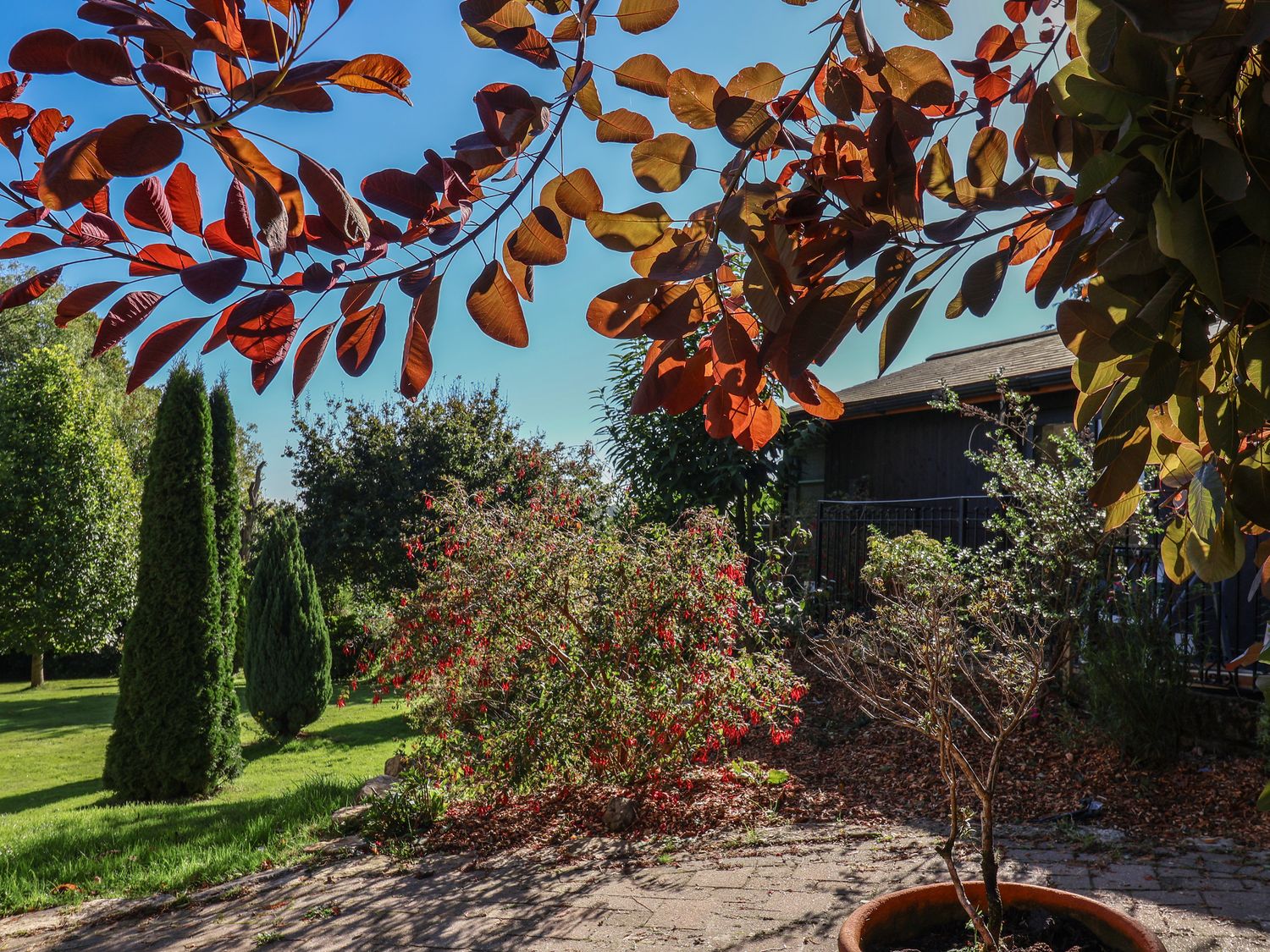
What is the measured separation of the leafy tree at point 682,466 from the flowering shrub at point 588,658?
11.9ft

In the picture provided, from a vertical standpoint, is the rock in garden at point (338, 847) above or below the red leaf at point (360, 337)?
below

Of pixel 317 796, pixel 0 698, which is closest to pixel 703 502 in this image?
pixel 317 796

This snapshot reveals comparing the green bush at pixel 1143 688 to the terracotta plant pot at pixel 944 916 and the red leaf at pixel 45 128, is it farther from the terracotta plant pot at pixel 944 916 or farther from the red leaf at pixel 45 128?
the red leaf at pixel 45 128

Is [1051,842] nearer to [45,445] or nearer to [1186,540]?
[1186,540]

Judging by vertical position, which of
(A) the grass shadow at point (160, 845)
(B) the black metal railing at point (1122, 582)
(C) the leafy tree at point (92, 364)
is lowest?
(A) the grass shadow at point (160, 845)

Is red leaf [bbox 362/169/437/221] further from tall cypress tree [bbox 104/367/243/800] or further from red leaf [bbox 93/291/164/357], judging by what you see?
tall cypress tree [bbox 104/367/243/800]

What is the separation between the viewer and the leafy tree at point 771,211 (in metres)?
0.66

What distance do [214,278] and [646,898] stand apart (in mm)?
3814

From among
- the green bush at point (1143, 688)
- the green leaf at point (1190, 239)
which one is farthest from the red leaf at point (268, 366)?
the green bush at point (1143, 688)

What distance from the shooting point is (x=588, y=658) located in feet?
18.5

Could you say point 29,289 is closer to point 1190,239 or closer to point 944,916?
point 1190,239

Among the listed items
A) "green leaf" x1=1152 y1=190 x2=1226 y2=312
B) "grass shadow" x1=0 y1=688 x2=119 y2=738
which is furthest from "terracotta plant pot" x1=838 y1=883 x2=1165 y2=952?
"grass shadow" x1=0 y1=688 x2=119 y2=738

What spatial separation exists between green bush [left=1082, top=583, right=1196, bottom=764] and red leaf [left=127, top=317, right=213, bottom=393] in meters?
5.97

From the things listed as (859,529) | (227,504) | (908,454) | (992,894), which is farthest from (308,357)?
(908,454)
